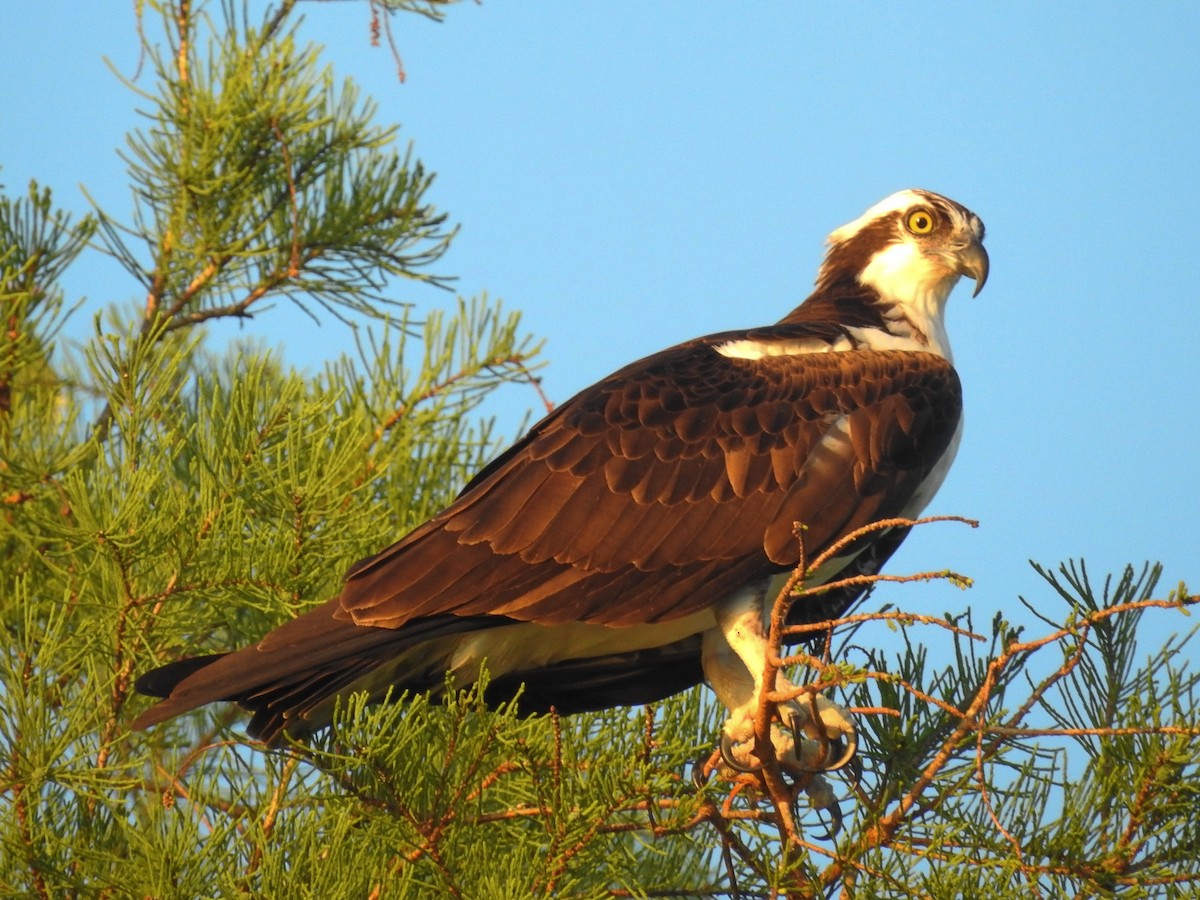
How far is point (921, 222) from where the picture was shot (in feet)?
16.6

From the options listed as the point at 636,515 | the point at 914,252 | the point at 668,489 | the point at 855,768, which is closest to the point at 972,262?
the point at 914,252

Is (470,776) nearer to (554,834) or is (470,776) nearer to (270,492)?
(554,834)

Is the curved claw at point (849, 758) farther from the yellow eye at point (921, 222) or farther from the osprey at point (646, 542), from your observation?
the yellow eye at point (921, 222)

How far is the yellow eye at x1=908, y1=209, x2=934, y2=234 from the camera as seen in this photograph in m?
5.03

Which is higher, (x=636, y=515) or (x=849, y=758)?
(x=636, y=515)

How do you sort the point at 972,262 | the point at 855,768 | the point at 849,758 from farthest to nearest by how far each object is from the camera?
the point at 972,262
the point at 855,768
the point at 849,758

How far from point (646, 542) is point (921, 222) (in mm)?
1817

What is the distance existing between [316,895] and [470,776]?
1.29 feet

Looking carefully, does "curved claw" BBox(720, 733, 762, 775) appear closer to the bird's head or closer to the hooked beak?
the bird's head

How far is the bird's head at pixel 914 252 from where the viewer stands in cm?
494

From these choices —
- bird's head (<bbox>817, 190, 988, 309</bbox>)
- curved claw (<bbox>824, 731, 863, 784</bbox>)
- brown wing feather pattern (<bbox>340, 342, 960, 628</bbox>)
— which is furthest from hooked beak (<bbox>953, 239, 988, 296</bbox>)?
curved claw (<bbox>824, 731, 863, 784</bbox>)

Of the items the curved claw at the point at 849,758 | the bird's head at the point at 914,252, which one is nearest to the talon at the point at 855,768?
the curved claw at the point at 849,758

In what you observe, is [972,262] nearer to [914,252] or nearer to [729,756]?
[914,252]

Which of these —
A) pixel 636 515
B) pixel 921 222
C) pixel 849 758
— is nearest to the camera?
pixel 849 758
